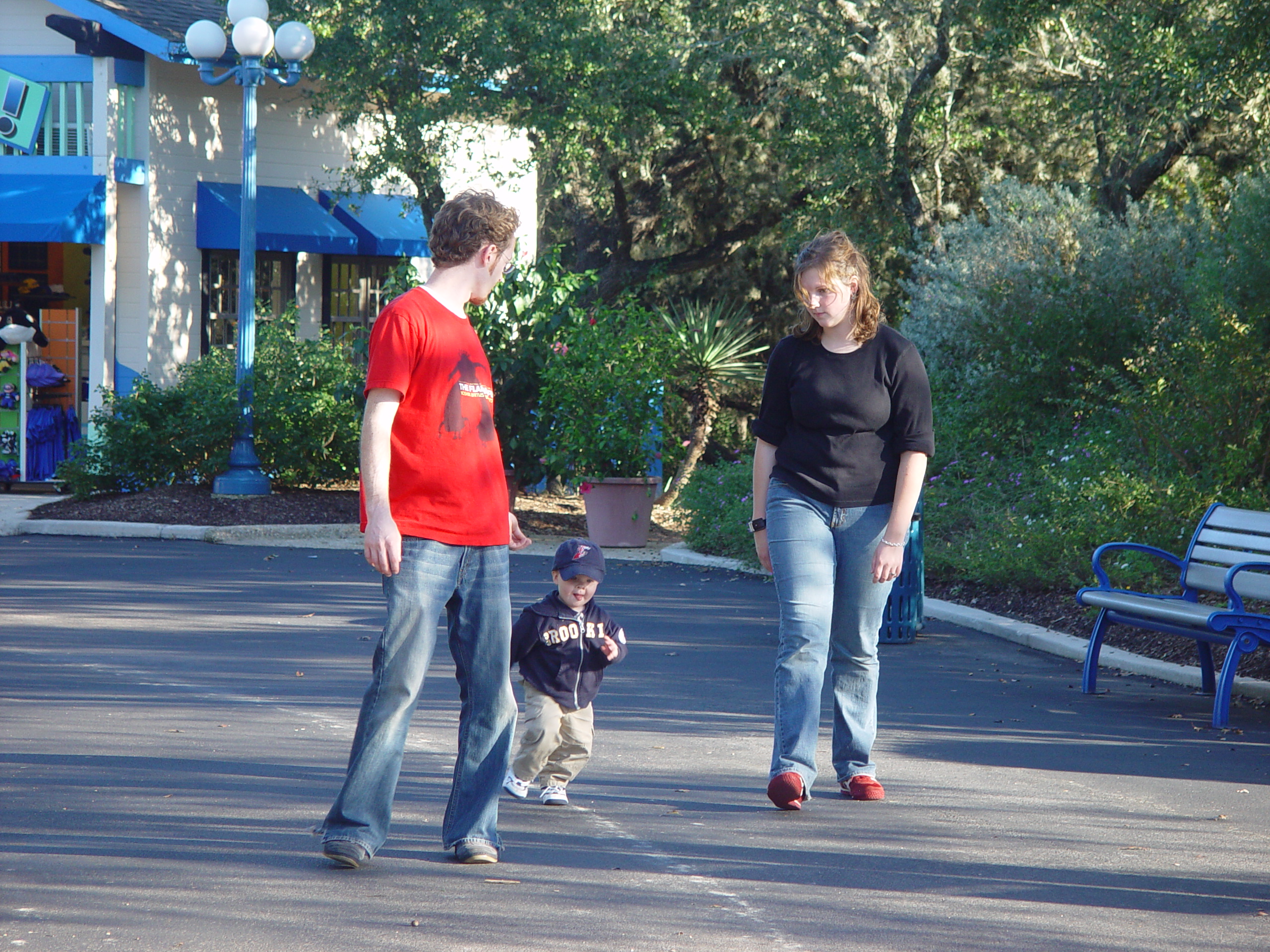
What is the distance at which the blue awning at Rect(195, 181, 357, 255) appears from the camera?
65.0ft

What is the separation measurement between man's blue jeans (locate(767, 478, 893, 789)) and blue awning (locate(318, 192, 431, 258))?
54.7 feet

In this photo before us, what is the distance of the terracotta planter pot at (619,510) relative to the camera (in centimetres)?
1409

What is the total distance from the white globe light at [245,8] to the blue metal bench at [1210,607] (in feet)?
36.0

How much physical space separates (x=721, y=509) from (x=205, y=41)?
7.48 meters

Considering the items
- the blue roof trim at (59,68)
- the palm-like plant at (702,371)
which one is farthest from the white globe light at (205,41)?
the palm-like plant at (702,371)

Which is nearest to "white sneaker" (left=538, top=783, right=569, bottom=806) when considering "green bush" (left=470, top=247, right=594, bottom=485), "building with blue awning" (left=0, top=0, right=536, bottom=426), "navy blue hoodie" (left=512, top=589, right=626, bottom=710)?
"navy blue hoodie" (left=512, top=589, right=626, bottom=710)

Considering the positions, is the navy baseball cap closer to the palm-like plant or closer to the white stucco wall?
the palm-like plant

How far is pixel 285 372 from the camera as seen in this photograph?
655 inches

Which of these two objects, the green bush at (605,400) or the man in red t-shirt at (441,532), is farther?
the green bush at (605,400)

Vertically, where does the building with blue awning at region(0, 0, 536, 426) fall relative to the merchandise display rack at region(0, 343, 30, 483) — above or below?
above

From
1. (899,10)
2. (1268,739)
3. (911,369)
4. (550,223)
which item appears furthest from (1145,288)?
(550,223)

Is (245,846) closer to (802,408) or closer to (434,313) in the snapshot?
(434,313)

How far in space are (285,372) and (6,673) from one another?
9.55 meters

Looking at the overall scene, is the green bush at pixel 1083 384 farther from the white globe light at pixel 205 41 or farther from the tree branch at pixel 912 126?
the white globe light at pixel 205 41
